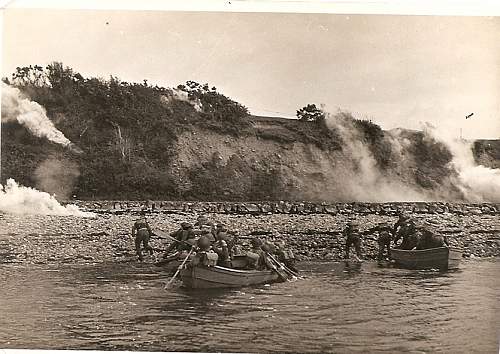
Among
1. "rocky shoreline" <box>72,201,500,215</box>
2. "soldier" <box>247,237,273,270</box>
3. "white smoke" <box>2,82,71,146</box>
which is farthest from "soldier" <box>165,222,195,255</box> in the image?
"white smoke" <box>2,82,71,146</box>

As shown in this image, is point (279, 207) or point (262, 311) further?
point (279, 207)

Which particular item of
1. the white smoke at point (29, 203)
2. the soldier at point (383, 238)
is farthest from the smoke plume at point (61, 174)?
the soldier at point (383, 238)

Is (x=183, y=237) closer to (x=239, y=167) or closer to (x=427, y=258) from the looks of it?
(x=239, y=167)

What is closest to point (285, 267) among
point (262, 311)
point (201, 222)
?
point (262, 311)

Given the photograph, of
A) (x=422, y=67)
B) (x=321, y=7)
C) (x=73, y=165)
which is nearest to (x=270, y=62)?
(x=321, y=7)

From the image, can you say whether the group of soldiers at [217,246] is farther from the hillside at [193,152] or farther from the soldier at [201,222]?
the hillside at [193,152]

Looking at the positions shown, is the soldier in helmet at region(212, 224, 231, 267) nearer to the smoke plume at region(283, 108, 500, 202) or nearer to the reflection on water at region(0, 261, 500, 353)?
the reflection on water at region(0, 261, 500, 353)

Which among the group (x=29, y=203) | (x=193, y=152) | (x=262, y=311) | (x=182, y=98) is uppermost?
(x=182, y=98)
